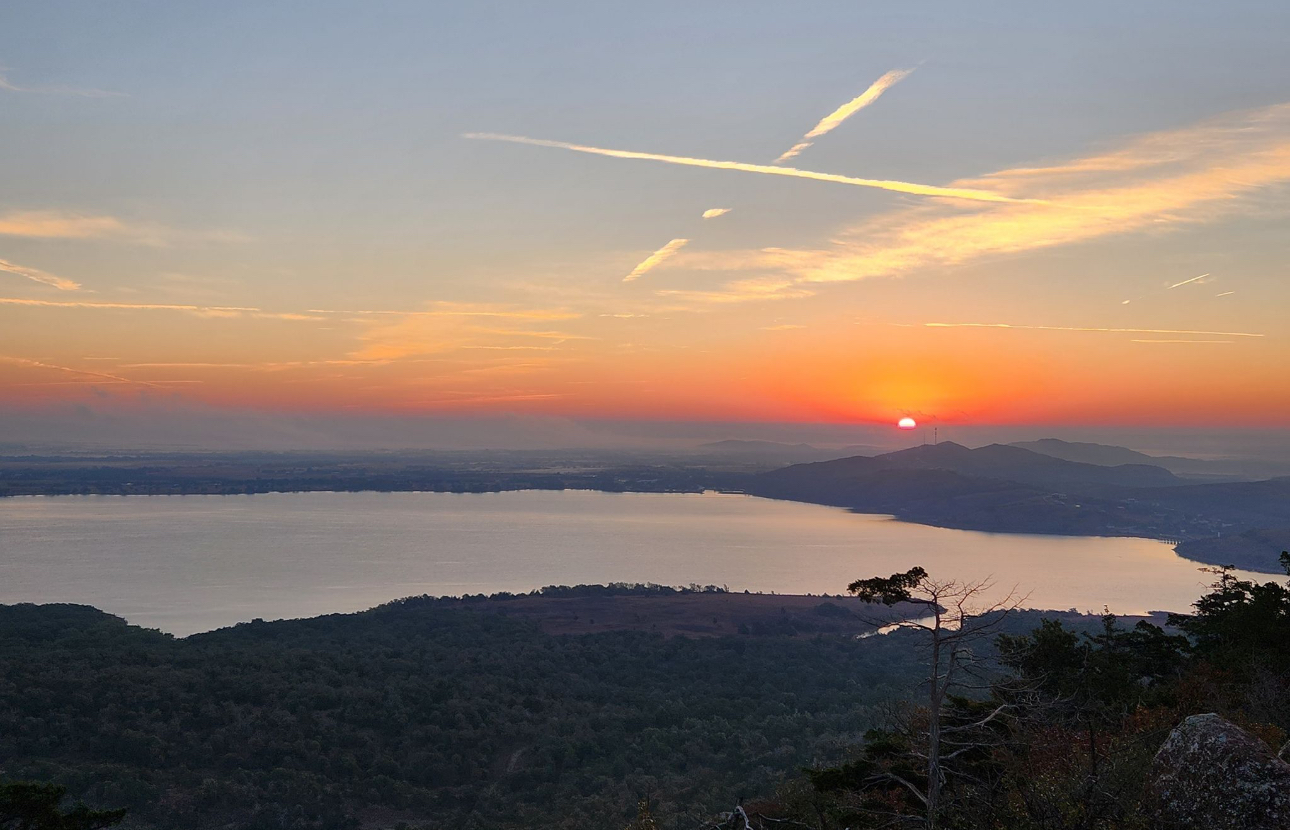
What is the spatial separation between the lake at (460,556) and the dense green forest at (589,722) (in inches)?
1255

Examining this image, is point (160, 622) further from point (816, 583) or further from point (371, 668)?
point (816, 583)

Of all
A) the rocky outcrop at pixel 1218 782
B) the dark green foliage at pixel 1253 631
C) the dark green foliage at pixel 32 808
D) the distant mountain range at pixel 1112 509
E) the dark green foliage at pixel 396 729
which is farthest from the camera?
the distant mountain range at pixel 1112 509

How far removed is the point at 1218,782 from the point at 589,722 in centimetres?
3078

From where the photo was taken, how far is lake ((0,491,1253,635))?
7944 cm

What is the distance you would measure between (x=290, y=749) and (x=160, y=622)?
4423cm

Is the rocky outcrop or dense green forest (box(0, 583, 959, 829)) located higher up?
the rocky outcrop

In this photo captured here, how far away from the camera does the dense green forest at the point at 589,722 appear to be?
13.1 meters

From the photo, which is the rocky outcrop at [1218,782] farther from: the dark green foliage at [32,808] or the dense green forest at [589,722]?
the dark green foliage at [32,808]

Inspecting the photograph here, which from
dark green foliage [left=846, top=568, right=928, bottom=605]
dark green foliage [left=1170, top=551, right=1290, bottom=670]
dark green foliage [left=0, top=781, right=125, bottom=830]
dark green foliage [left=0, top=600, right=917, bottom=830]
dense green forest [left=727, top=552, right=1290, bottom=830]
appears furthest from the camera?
dark green foliage [left=0, top=600, right=917, bottom=830]

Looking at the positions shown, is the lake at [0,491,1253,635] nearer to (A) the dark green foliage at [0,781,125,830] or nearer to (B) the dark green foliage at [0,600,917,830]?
(B) the dark green foliage at [0,600,917,830]

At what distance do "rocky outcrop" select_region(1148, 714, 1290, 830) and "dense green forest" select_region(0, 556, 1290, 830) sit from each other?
0.33 meters

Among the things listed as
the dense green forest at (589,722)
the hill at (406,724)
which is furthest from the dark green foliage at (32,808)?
the hill at (406,724)

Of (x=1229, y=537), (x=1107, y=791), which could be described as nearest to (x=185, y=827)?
(x=1107, y=791)

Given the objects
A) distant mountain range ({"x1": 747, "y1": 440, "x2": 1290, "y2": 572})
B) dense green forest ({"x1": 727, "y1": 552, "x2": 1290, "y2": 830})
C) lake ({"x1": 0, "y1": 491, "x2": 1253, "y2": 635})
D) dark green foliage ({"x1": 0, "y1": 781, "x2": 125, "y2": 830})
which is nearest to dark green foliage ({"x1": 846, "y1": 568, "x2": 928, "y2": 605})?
dense green forest ({"x1": 727, "y1": 552, "x2": 1290, "y2": 830})
